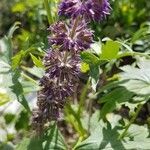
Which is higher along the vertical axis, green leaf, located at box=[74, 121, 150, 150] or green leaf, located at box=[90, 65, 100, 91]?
green leaf, located at box=[90, 65, 100, 91]

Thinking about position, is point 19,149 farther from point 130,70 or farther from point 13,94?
point 130,70

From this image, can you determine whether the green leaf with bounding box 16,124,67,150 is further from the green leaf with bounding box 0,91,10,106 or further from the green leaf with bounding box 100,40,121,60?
the green leaf with bounding box 100,40,121,60

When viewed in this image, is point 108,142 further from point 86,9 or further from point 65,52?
point 86,9

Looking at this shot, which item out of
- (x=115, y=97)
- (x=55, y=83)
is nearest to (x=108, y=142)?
(x=115, y=97)

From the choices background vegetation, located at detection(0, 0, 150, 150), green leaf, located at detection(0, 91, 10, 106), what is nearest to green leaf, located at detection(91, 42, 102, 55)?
background vegetation, located at detection(0, 0, 150, 150)

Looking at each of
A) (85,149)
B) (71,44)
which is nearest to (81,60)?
(71,44)

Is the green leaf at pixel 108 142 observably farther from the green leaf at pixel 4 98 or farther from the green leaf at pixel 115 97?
the green leaf at pixel 4 98
